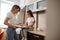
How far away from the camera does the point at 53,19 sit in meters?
0.72

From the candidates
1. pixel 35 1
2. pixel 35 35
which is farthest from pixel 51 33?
pixel 35 1

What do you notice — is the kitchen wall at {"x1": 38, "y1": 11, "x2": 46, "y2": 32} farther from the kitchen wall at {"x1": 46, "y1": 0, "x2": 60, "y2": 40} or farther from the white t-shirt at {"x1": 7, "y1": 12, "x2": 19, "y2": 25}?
the white t-shirt at {"x1": 7, "y1": 12, "x2": 19, "y2": 25}

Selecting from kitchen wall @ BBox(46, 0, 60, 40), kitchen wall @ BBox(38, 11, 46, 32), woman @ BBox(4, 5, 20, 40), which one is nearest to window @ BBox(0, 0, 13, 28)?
woman @ BBox(4, 5, 20, 40)

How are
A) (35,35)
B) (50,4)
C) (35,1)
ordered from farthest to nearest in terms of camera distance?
(35,1), (35,35), (50,4)

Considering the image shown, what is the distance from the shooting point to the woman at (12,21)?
982mm

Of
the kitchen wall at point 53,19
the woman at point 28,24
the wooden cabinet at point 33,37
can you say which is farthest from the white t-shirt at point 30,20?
the kitchen wall at point 53,19

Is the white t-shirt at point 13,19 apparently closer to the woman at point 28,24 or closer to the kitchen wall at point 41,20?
the woman at point 28,24

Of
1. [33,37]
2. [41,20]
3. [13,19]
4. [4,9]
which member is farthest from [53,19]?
[4,9]

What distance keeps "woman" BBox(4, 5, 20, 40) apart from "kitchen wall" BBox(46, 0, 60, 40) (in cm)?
41

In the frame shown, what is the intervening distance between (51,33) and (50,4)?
0.24 m

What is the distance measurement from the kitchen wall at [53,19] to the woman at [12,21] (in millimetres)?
408

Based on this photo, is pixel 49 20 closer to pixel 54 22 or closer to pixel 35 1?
pixel 54 22

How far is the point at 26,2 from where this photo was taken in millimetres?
990

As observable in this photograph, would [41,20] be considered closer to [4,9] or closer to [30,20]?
[30,20]
